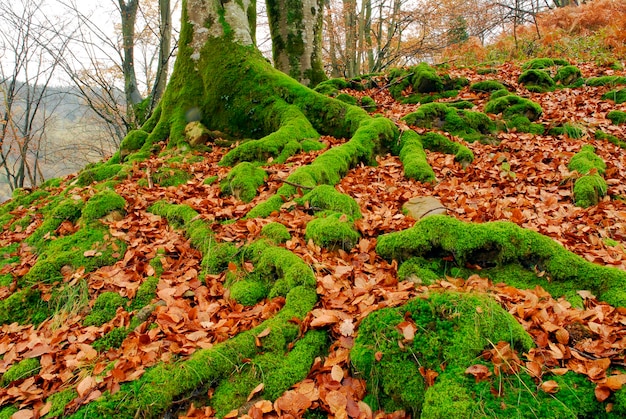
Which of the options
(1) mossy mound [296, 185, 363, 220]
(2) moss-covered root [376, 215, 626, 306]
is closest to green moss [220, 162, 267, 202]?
(1) mossy mound [296, 185, 363, 220]

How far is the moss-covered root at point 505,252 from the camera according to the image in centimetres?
291

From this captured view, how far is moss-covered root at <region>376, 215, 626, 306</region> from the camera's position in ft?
9.55

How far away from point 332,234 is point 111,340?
6.97 feet

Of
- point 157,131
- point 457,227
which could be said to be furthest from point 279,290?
point 157,131

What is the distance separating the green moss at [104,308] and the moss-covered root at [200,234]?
822mm

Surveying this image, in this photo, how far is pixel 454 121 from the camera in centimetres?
723

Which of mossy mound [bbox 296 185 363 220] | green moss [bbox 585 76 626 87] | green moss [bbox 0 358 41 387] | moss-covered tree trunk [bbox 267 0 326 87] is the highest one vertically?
moss-covered tree trunk [bbox 267 0 326 87]

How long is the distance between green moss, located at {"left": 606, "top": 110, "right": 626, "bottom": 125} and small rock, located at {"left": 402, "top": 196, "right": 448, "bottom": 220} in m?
5.26

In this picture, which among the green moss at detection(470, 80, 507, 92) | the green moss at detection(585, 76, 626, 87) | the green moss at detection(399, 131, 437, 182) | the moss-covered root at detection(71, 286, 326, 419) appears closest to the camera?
the moss-covered root at detection(71, 286, 326, 419)

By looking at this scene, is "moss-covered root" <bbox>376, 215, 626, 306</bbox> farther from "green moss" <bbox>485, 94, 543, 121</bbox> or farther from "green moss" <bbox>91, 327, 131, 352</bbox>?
"green moss" <bbox>485, 94, 543, 121</bbox>

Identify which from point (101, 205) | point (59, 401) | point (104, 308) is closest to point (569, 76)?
point (101, 205)

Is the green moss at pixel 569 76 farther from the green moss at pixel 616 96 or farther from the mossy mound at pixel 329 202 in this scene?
the mossy mound at pixel 329 202

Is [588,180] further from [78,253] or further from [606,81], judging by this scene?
[78,253]

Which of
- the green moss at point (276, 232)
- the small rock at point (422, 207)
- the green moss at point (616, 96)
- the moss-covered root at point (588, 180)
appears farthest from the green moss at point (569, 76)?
the green moss at point (276, 232)
